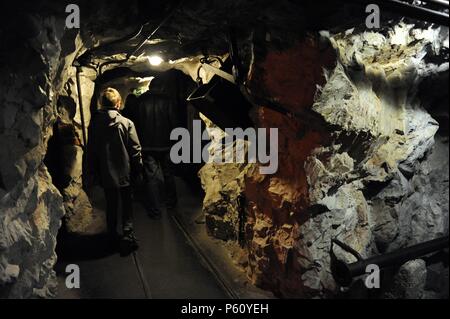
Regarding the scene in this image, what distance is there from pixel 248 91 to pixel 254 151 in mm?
840

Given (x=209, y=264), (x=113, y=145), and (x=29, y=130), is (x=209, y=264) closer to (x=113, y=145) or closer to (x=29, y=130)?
(x=113, y=145)

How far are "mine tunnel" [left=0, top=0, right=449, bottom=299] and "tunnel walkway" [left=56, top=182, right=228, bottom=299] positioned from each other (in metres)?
0.02

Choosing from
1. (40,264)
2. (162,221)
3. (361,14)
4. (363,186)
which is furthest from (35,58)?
(162,221)

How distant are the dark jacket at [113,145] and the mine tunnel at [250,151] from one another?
0.8 inches

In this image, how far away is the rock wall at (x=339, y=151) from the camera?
11.8ft

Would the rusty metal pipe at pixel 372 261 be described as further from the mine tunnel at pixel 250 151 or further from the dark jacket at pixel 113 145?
the dark jacket at pixel 113 145

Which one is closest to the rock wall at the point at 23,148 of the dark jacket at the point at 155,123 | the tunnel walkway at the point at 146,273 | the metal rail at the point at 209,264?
the tunnel walkway at the point at 146,273

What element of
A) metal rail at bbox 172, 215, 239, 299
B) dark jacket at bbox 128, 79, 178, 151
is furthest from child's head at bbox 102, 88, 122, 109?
metal rail at bbox 172, 215, 239, 299

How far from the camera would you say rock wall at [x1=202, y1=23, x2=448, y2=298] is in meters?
3.59

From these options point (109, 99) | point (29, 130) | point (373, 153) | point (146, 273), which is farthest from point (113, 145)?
point (373, 153)

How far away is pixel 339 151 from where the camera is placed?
149 inches

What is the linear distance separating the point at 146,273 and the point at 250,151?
199cm

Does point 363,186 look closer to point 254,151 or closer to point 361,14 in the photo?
point 254,151

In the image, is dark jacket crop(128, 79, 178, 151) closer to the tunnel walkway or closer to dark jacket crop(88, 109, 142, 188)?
dark jacket crop(88, 109, 142, 188)
